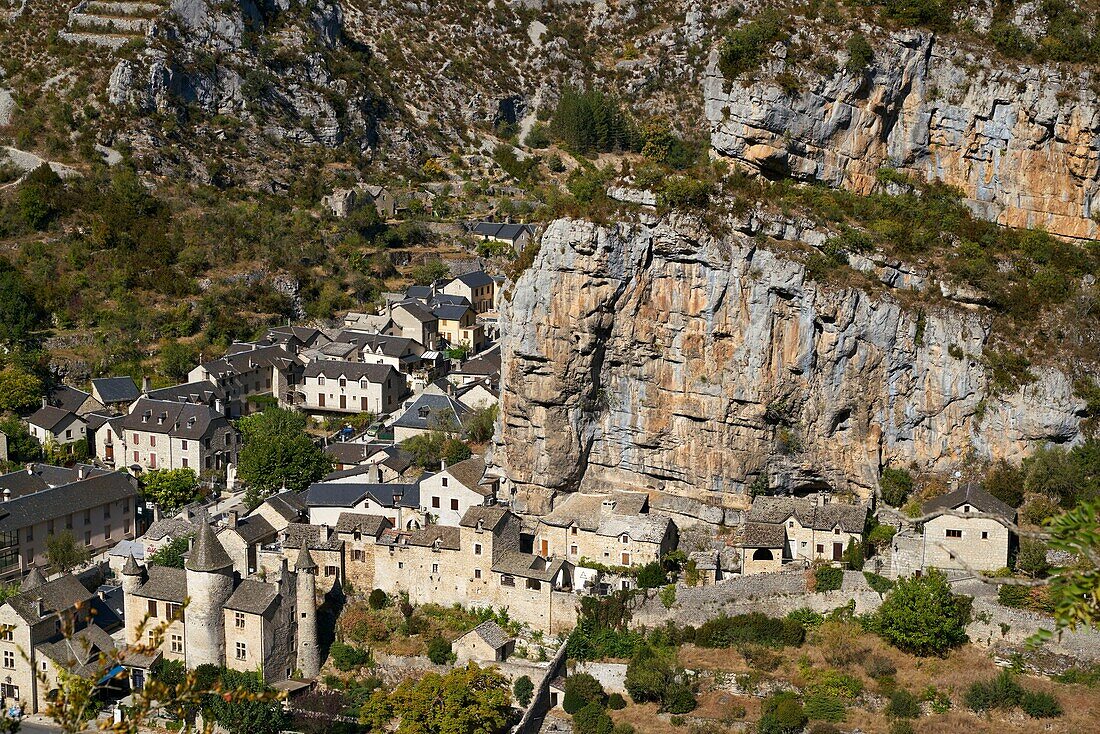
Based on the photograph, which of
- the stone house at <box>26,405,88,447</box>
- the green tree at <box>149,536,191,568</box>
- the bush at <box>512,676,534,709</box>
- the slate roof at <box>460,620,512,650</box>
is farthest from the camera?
the stone house at <box>26,405,88,447</box>

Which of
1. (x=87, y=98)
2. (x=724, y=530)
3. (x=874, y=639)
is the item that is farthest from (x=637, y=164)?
(x=87, y=98)

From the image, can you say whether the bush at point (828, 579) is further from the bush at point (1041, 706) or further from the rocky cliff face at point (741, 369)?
the bush at point (1041, 706)

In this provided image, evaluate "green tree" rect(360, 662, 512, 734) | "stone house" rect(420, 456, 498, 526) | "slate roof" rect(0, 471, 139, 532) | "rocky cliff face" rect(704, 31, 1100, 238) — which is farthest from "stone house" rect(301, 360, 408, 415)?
"green tree" rect(360, 662, 512, 734)

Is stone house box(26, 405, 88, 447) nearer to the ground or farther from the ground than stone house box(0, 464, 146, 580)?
farther from the ground

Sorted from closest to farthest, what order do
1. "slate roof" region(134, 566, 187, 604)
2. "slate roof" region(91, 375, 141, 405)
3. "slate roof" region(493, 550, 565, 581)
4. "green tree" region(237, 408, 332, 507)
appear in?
"slate roof" region(134, 566, 187, 604), "slate roof" region(493, 550, 565, 581), "green tree" region(237, 408, 332, 507), "slate roof" region(91, 375, 141, 405)

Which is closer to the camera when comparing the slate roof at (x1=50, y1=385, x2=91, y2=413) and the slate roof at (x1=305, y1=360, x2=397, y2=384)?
the slate roof at (x1=50, y1=385, x2=91, y2=413)

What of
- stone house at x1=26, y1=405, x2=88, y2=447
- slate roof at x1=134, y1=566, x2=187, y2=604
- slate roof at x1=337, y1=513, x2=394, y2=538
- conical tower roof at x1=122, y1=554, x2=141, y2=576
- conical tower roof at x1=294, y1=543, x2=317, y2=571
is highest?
stone house at x1=26, y1=405, x2=88, y2=447

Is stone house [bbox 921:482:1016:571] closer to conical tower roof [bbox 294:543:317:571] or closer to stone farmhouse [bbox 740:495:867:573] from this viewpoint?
stone farmhouse [bbox 740:495:867:573]
